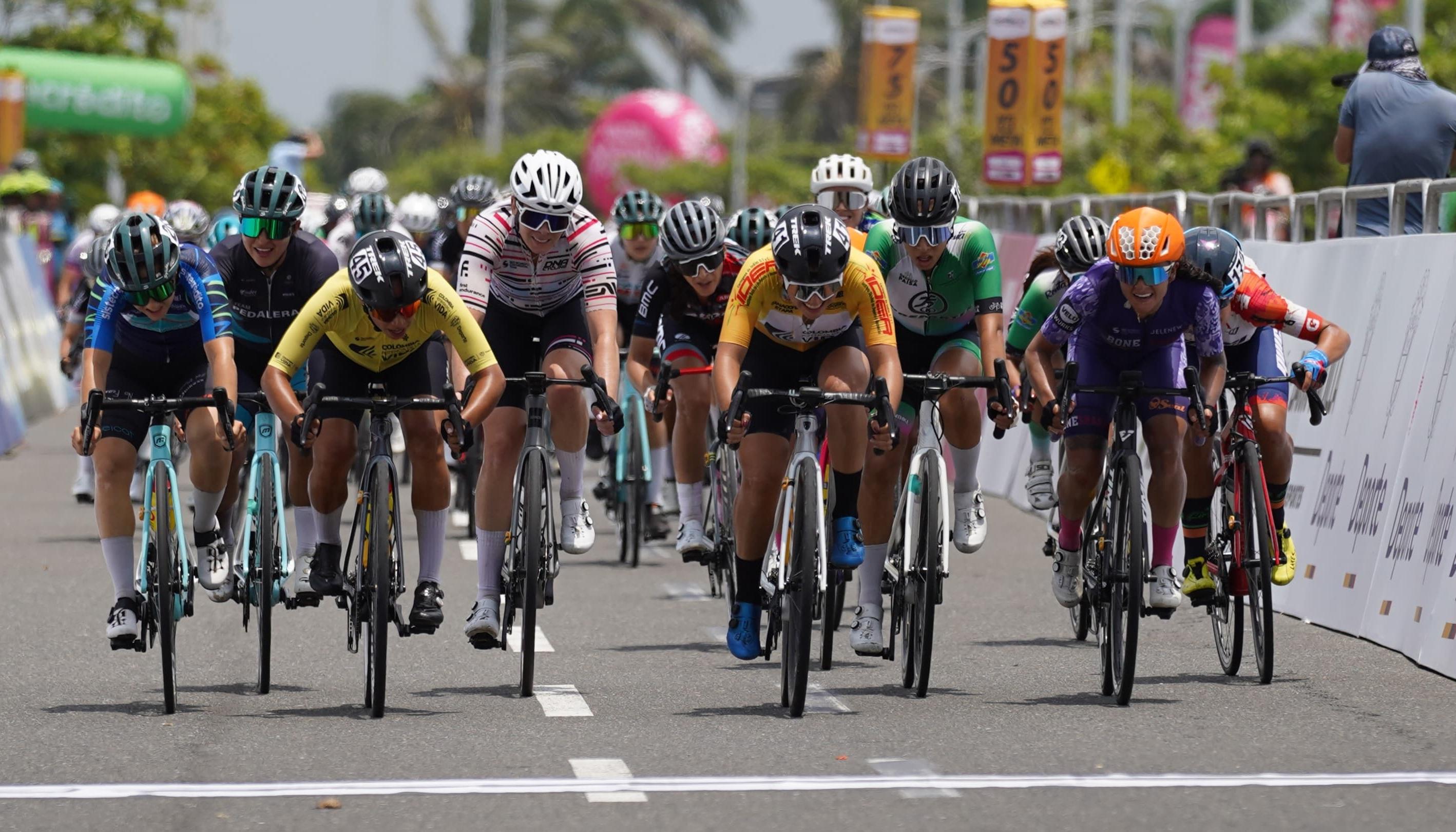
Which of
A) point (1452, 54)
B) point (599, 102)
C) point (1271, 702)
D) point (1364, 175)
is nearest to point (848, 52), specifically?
point (599, 102)

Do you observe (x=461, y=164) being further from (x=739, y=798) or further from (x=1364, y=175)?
(x=739, y=798)

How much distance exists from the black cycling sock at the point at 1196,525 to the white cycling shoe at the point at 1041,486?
161 centimetres

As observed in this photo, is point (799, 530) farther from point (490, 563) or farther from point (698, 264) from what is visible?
point (698, 264)

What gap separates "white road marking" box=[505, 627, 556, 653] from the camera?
1155 centimetres

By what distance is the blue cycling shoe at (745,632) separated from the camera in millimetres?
10047

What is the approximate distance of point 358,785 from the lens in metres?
A: 8.00

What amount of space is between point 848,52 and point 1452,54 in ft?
207

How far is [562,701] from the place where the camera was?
9.88m

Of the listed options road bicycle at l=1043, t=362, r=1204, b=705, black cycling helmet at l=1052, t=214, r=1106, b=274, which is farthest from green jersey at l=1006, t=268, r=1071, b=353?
road bicycle at l=1043, t=362, r=1204, b=705

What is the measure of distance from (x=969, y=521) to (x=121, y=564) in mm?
3869

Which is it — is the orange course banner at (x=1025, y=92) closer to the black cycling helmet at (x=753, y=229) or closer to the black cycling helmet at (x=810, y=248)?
the black cycling helmet at (x=753, y=229)

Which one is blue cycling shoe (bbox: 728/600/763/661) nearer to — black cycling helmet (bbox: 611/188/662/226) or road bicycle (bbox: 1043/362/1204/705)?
road bicycle (bbox: 1043/362/1204/705)

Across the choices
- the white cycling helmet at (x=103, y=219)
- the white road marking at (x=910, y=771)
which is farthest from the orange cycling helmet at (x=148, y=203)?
the white road marking at (x=910, y=771)

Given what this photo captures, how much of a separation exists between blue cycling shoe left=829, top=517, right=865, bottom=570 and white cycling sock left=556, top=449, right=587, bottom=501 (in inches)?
49.9
